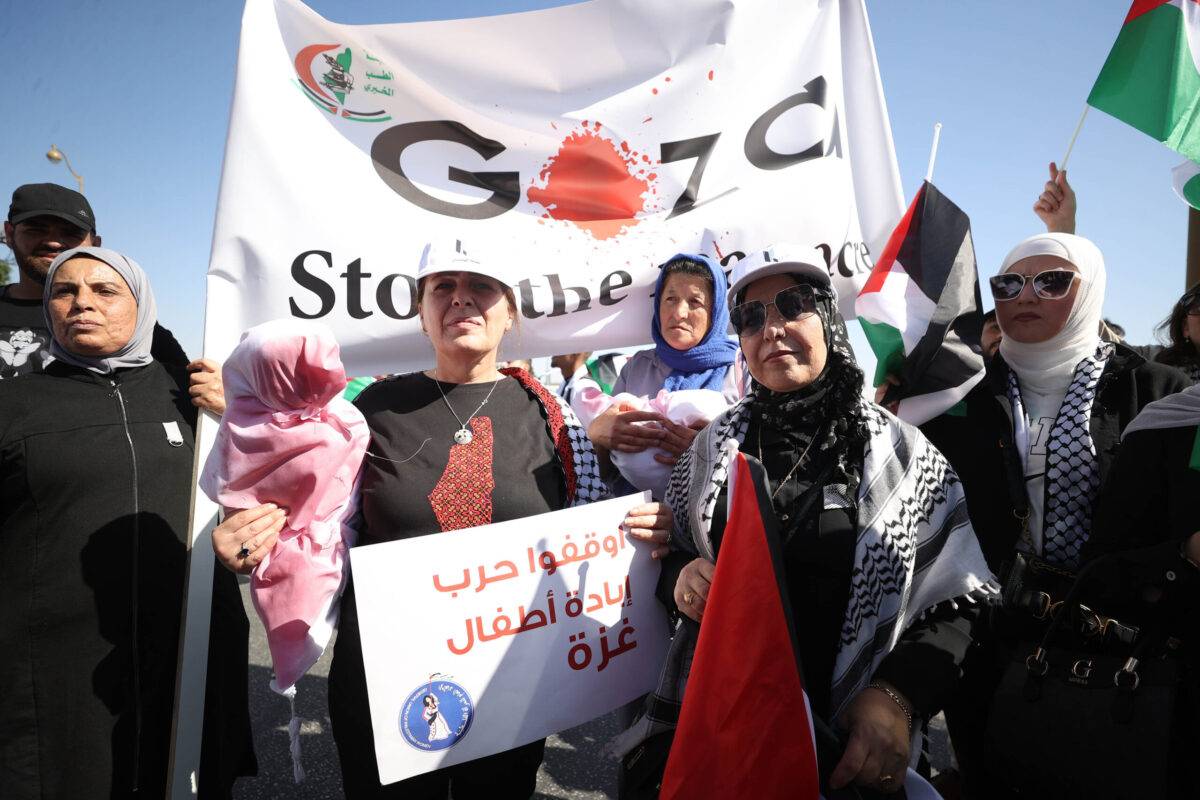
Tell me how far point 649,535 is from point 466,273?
0.99m

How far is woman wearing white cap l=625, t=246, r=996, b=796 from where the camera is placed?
5.25 feet

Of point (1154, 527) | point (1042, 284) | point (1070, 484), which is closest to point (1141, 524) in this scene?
point (1154, 527)

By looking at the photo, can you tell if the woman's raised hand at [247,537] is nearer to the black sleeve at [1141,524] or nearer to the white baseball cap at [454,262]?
the white baseball cap at [454,262]

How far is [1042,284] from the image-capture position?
2.35 metres

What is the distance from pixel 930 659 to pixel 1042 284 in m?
1.48

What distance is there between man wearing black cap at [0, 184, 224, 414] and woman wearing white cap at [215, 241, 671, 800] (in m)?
1.37

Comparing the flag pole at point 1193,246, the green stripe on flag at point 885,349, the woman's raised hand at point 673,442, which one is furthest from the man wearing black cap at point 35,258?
the flag pole at point 1193,246

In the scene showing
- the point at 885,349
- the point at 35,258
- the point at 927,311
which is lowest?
the point at 885,349

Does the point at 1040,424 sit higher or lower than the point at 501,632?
higher

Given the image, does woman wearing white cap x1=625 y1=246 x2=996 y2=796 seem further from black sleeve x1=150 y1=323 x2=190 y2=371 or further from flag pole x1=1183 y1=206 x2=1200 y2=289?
flag pole x1=1183 y1=206 x2=1200 y2=289

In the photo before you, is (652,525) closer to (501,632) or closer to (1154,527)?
(501,632)

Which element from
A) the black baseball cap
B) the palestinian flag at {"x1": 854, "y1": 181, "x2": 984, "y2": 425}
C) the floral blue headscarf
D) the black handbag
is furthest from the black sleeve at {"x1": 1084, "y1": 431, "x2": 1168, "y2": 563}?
the black baseball cap

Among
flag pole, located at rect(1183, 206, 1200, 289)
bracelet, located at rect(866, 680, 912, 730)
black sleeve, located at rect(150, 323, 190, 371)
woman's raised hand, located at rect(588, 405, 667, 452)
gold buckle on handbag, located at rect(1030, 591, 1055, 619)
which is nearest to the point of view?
bracelet, located at rect(866, 680, 912, 730)

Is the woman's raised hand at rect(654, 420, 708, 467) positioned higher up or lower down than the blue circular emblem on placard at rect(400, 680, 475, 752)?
higher up
